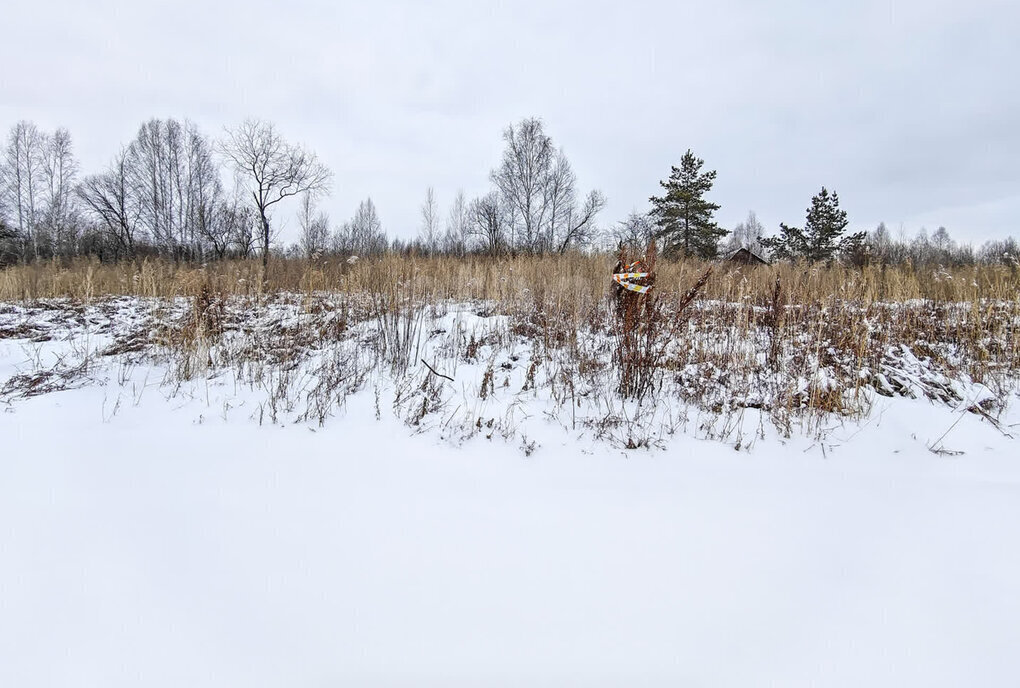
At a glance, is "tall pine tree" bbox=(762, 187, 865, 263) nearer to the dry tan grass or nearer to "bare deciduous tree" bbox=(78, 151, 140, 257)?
the dry tan grass

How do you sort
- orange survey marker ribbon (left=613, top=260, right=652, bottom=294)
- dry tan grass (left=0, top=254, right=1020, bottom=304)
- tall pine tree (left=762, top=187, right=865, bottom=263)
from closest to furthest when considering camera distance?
1. orange survey marker ribbon (left=613, top=260, right=652, bottom=294)
2. dry tan grass (left=0, top=254, right=1020, bottom=304)
3. tall pine tree (left=762, top=187, right=865, bottom=263)

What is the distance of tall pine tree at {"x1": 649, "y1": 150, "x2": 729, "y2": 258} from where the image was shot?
2817cm

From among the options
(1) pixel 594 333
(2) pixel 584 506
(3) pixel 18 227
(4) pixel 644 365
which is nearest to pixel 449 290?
(1) pixel 594 333

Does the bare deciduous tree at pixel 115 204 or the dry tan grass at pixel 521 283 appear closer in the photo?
the dry tan grass at pixel 521 283

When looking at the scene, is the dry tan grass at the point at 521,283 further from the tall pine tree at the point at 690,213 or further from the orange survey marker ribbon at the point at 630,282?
the tall pine tree at the point at 690,213

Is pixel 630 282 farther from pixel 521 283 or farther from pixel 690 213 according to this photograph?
pixel 690 213

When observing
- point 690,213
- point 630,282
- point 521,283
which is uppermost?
point 690,213

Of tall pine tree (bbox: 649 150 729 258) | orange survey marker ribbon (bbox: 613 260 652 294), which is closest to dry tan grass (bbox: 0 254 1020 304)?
orange survey marker ribbon (bbox: 613 260 652 294)

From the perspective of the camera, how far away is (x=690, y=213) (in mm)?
28422

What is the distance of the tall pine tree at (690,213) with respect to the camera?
1109 inches

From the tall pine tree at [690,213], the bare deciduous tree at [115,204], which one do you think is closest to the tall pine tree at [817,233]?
the tall pine tree at [690,213]

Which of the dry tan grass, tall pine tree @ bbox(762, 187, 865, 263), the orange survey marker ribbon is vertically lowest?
the orange survey marker ribbon

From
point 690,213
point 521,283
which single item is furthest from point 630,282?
point 690,213

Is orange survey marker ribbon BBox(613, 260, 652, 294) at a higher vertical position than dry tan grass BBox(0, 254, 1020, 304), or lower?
lower
